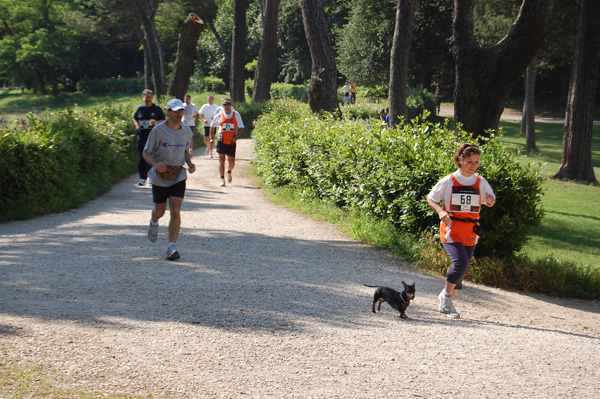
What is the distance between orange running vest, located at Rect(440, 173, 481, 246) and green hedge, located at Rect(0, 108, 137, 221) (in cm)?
793

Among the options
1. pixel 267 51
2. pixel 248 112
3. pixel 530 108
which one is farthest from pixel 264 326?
pixel 267 51

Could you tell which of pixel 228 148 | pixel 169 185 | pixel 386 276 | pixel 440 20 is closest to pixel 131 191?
pixel 228 148

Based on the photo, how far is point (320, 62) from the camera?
58.8 feet

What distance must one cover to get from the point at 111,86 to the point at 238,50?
44118 millimetres

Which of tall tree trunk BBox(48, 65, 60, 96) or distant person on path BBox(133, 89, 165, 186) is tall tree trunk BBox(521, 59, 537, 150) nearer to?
distant person on path BBox(133, 89, 165, 186)

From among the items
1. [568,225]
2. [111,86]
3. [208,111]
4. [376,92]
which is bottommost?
[568,225]

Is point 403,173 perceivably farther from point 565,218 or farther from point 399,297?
point 565,218

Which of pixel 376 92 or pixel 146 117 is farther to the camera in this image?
pixel 376 92

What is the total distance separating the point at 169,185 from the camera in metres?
7.93

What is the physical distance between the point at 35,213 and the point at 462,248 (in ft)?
26.6

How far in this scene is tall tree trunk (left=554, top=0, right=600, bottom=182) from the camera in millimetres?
19188

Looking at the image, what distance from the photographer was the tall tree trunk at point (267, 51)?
30528 mm

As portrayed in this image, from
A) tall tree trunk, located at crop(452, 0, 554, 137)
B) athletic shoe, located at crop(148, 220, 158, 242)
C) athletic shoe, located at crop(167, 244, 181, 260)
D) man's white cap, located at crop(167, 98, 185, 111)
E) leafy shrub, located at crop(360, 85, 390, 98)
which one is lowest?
athletic shoe, located at crop(167, 244, 181, 260)

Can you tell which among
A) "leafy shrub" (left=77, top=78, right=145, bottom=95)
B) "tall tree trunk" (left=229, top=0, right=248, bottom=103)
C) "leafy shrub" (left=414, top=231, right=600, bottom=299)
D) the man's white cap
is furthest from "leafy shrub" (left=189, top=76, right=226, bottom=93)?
"leafy shrub" (left=414, top=231, right=600, bottom=299)
